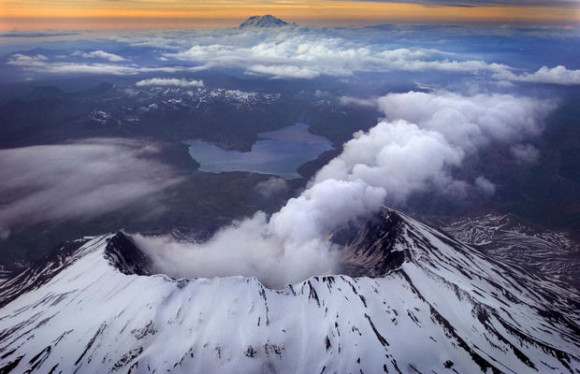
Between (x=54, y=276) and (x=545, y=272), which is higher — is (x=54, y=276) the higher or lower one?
the higher one

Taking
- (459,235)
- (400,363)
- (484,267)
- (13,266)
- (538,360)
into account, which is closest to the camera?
(400,363)

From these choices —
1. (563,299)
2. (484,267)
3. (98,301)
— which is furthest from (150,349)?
(563,299)

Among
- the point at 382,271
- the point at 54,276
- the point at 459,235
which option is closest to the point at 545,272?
the point at 459,235

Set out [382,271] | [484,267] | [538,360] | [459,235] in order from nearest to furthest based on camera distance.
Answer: [538,360] → [382,271] → [484,267] → [459,235]

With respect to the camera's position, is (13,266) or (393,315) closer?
(393,315)

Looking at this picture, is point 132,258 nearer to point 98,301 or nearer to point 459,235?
point 98,301

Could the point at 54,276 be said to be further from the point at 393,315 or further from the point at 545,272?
the point at 545,272

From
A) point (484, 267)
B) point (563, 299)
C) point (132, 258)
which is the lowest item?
point (563, 299)
